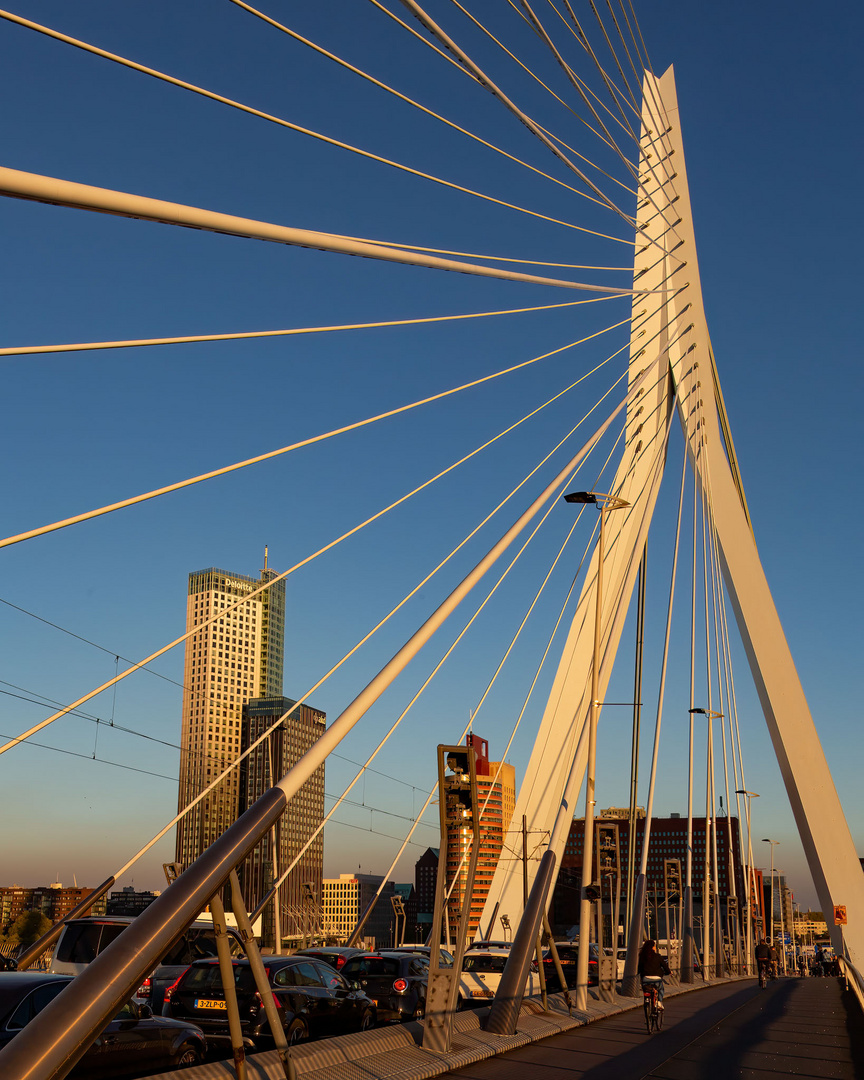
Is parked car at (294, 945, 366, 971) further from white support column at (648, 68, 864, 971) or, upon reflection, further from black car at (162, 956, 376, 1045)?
white support column at (648, 68, 864, 971)

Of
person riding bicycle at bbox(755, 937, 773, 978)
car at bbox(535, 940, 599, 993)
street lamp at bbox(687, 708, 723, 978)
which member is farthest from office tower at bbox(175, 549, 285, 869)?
car at bbox(535, 940, 599, 993)

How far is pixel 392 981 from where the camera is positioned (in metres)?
17.5

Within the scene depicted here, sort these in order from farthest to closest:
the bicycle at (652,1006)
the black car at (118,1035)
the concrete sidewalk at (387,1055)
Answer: the bicycle at (652,1006) < the concrete sidewalk at (387,1055) < the black car at (118,1035)

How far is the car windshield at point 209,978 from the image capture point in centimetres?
1365

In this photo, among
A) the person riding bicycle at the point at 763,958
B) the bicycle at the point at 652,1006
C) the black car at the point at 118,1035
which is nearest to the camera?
the black car at the point at 118,1035

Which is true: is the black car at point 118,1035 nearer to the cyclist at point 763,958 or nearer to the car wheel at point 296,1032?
the car wheel at point 296,1032

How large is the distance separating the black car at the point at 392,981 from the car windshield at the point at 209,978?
3.92 metres

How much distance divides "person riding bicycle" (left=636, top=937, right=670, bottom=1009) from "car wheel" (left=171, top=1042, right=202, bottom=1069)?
23.7 feet

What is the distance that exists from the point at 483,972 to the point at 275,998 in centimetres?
756

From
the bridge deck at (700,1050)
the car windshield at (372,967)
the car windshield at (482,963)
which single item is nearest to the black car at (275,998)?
the car windshield at (372,967)

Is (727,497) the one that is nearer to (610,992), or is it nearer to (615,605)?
(615,605)

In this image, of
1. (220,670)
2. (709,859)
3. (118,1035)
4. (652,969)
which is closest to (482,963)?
(652,969)

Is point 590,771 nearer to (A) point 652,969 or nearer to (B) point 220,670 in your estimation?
(A) point 652,969

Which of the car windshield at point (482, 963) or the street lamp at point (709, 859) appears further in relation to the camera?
the street lamp at point (709, 859)
